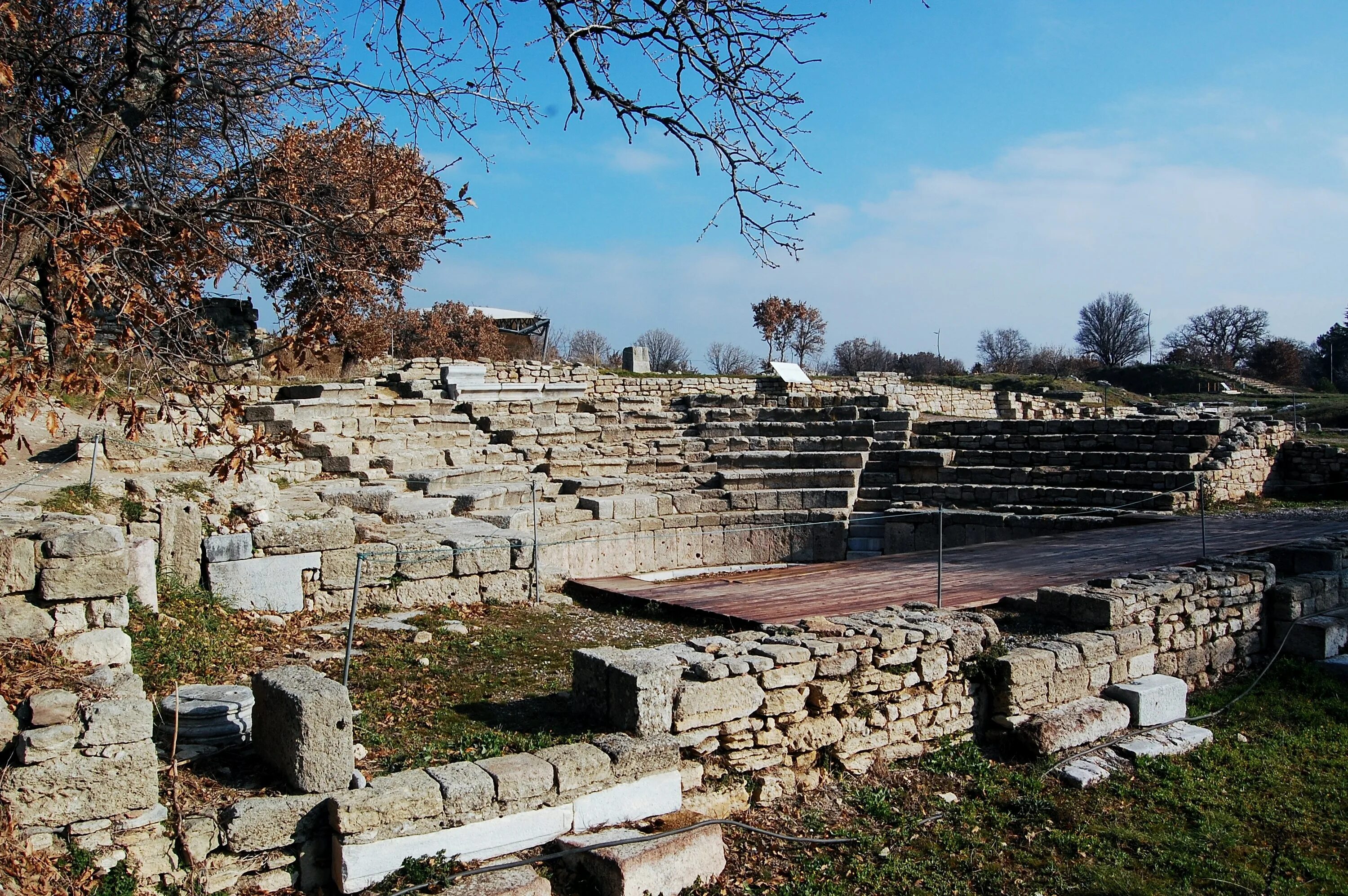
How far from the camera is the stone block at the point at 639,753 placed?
4.73 m

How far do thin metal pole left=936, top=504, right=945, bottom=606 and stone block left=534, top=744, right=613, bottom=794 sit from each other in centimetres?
334

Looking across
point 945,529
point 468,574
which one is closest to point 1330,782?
point 468,574

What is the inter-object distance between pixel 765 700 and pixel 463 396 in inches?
606

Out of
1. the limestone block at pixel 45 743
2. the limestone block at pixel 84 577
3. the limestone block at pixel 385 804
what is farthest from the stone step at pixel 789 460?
the limestone block at pixel 45 743

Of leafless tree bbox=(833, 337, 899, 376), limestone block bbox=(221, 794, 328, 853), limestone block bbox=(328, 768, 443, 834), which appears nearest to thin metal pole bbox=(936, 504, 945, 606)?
limestone block bbox=(328, 768, 443, 834)

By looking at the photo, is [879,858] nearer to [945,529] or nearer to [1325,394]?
[945,529]

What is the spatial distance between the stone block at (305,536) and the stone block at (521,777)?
425cm

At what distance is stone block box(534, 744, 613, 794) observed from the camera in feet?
14.8

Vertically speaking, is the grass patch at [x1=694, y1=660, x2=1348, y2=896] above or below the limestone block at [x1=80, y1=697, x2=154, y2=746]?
below

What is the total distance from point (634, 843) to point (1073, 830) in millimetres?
2618

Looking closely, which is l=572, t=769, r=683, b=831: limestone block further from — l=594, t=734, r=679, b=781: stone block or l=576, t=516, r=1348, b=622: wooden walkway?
l=576, t=516, r=1348, b=622: wooden walkway

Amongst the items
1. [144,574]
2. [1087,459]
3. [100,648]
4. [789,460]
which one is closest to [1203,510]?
[1087,459]

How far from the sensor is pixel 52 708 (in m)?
4.09

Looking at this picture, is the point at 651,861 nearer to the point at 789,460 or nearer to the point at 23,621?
the point at 23,621
